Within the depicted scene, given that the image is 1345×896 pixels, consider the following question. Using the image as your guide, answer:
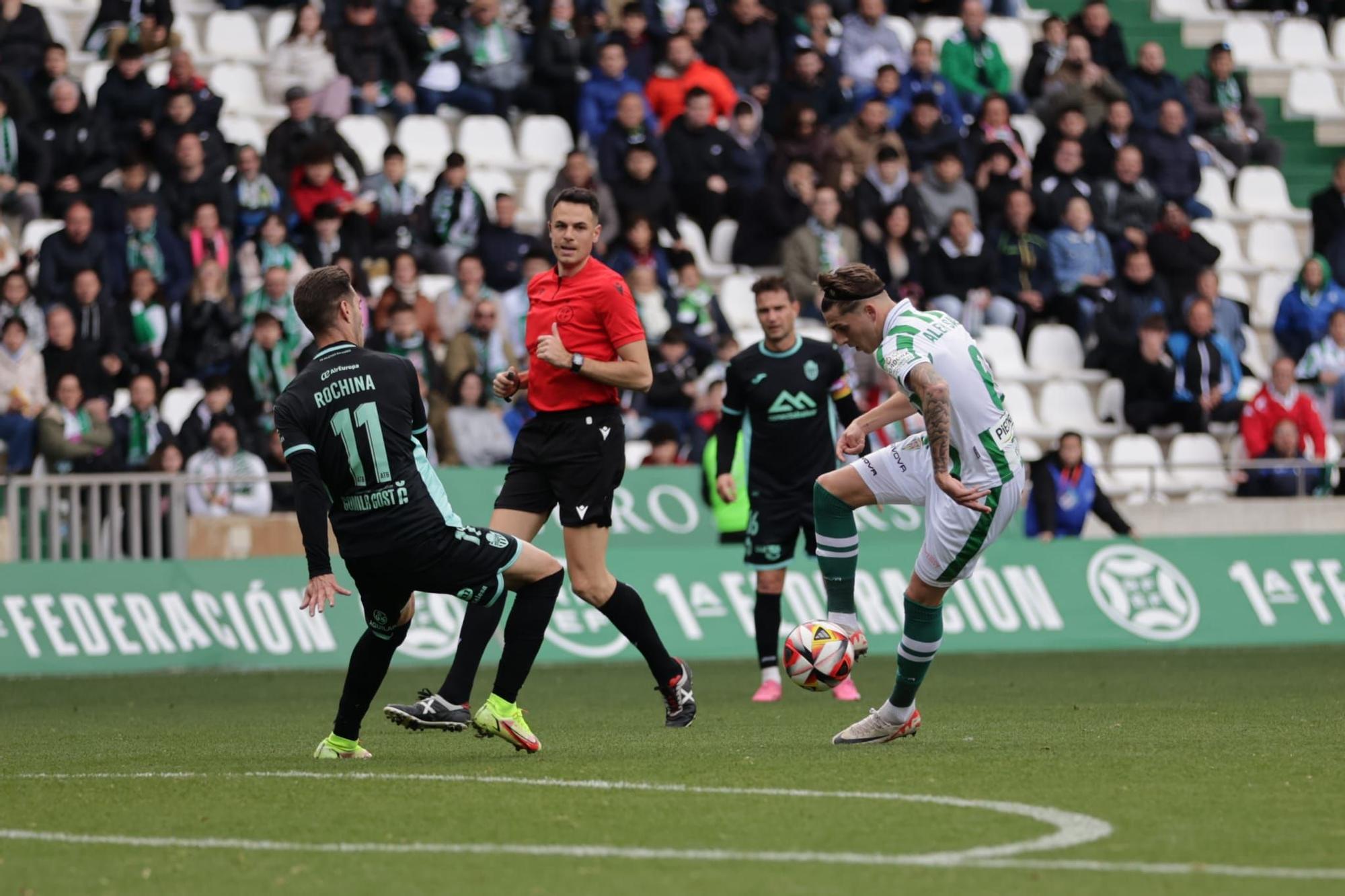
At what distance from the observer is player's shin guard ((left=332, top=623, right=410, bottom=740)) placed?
29.5 feet

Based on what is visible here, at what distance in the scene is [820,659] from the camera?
989 cm

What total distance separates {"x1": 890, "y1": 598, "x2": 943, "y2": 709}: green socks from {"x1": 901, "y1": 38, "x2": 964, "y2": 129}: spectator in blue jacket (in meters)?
14.6

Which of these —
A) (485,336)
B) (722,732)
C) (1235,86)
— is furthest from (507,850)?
(1235,86)

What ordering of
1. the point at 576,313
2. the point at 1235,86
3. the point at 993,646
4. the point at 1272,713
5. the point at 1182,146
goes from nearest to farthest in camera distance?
the point at 576,313 → the point at 1272,713 → the point at 993,646 → the point at 1182,146 → the point at 1235,86

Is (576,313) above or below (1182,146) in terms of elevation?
below

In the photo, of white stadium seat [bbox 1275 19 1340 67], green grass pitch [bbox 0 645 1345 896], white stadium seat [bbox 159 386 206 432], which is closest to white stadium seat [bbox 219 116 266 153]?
white stadium seat [bbox 159 386 206 432]

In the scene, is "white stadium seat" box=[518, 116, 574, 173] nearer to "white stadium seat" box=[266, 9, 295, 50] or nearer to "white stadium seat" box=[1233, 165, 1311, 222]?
"white stadium seat" box=[266, 9, 295, 50]

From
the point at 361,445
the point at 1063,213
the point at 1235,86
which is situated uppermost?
the point at 1235,86

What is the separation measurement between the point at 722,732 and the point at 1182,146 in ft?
52.6

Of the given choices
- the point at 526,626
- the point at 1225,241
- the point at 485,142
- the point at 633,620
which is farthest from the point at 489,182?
the point at 526,626

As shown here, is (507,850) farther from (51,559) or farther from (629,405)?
(629,405)

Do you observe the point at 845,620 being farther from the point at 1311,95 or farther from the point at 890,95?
the point at 1311,95

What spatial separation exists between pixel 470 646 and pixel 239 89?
13.5 meters

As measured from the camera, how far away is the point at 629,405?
1973 cm
